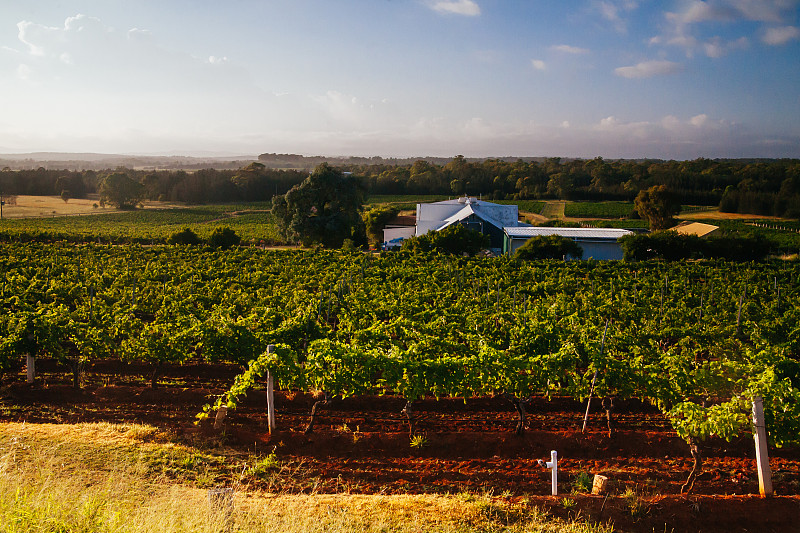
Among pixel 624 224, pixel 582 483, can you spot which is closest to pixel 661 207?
pixel 624 224

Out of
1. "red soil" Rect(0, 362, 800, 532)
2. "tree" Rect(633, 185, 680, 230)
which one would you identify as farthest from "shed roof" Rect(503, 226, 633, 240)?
"red soil" Rect(0, 362, 800, 532)

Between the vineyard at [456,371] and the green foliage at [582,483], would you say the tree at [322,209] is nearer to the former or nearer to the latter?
the vineyard at [456,371]

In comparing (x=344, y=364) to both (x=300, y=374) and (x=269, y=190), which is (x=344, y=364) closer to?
(x=300, y=374)

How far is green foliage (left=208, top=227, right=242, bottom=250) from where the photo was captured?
1565 inches

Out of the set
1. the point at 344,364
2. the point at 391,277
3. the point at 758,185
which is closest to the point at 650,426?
the point at 344,364

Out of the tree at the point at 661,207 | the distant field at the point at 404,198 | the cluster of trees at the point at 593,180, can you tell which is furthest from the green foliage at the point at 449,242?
the cluster of trees at the point at 593,180

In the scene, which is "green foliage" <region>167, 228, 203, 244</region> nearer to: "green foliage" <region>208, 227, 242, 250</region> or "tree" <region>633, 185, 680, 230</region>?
"green foliage" <region>208, 227, 242, 250</region>

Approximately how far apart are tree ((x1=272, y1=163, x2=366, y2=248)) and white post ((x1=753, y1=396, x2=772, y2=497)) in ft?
124

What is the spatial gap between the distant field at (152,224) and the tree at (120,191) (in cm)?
339

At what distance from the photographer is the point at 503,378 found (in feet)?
29.1

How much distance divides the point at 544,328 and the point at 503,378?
7.96ft

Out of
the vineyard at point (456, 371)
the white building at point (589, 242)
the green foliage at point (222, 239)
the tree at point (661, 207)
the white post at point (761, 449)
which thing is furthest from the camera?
the tree at point (661, 207)

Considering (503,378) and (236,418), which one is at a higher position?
(503,378)

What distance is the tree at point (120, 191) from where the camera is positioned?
7650 centimetres
